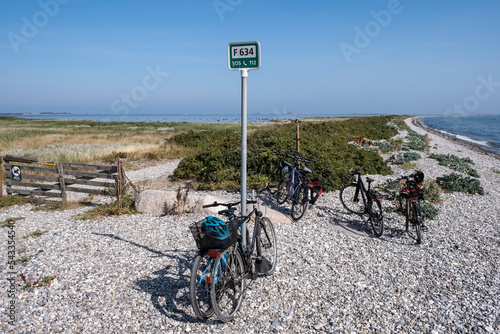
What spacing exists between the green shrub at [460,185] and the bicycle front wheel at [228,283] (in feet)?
33.3

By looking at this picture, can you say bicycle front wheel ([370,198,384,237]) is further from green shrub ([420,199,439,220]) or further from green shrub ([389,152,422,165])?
green shrub ([389,152,422,165])

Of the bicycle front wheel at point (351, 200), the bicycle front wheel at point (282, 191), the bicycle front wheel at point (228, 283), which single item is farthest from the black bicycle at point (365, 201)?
the bicycle front wheel at point (228, 283)

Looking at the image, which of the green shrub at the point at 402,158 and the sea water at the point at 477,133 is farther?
the sea water at the point at 477,133

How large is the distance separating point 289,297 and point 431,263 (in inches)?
120

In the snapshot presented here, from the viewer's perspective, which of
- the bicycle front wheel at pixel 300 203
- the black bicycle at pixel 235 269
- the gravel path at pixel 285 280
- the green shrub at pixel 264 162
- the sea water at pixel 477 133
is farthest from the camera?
the sea water at pixel 477 133

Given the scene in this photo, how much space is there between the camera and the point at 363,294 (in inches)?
178

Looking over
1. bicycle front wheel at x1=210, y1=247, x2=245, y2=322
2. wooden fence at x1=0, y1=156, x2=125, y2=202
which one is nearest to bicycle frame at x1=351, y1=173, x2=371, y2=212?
bicycle front wheel at x1=210, y1=247, x2=245, y2=322

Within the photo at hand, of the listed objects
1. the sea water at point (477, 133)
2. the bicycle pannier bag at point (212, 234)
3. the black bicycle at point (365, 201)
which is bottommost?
the sea water at point (477, 133)

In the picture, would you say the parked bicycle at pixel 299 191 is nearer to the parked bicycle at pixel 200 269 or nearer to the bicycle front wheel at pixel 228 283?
the bicycle front wheel at pixel 228 283

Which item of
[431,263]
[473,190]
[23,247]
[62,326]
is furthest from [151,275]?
[473,190]

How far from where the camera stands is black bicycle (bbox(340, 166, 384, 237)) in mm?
6878

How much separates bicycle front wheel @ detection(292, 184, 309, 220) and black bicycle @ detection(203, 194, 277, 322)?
8.68 feet

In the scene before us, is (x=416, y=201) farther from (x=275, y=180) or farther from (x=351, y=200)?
(x=275, y=180)

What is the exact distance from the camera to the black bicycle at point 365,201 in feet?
22.6
